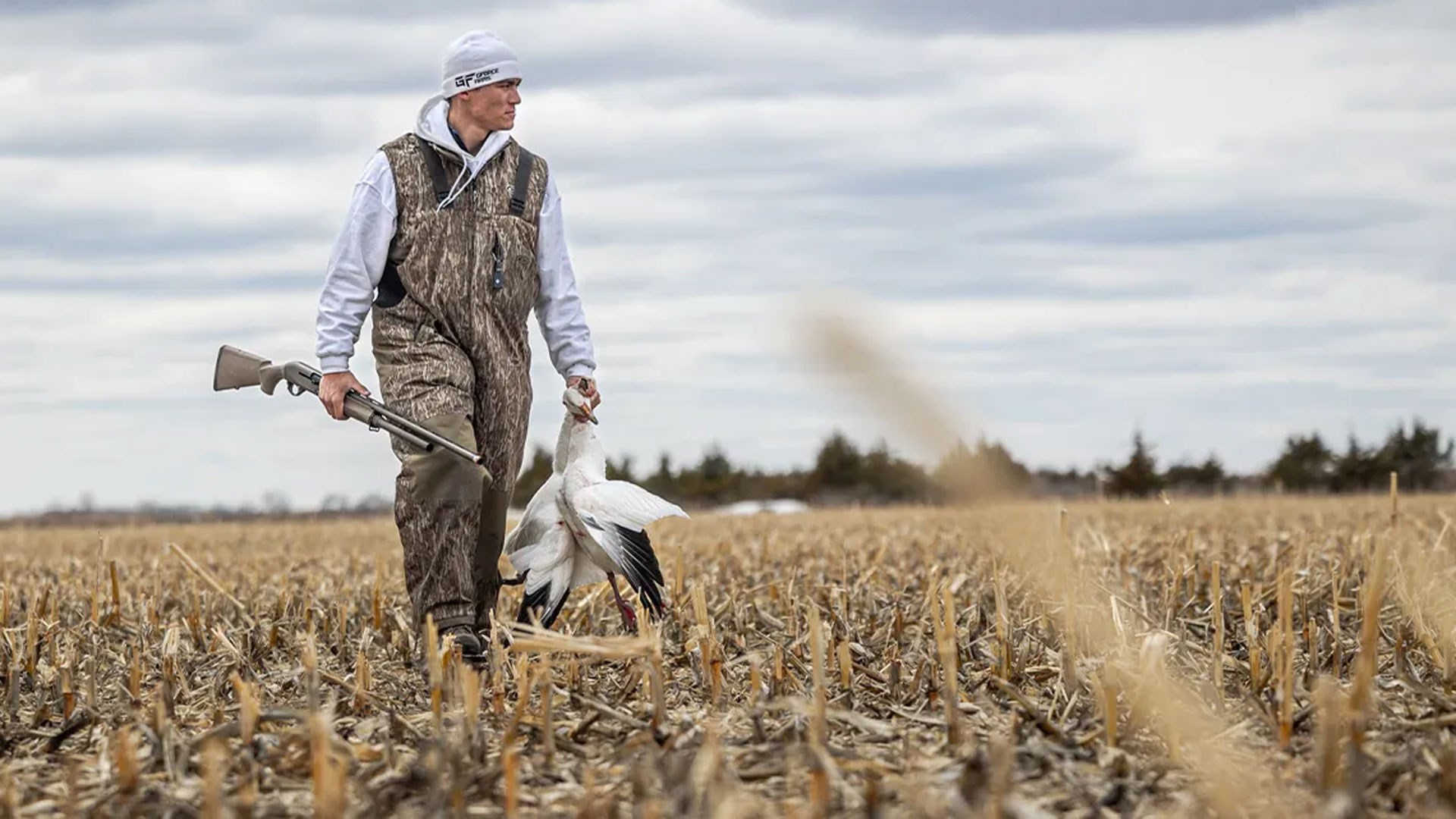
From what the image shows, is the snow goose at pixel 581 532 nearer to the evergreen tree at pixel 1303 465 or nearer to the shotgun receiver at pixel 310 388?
the shotgun receiver at pixel 310 388

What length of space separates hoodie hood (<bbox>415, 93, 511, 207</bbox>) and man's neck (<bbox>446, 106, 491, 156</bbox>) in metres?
0.02

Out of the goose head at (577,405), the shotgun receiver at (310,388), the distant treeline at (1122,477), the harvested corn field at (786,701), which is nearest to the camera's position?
the harvested corn field at (786,701)

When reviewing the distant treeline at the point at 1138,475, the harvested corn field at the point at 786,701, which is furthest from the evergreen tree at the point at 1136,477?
the harvested corn field at the point at 786,701

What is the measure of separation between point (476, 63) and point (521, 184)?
0.48m

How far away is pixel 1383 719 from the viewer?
437cm

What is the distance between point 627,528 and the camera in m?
5.80

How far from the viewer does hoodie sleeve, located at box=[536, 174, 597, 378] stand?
245 inches

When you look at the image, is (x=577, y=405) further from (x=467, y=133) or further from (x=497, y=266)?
(x=467, y=133)

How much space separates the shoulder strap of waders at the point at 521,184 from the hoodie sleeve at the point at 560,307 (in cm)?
16

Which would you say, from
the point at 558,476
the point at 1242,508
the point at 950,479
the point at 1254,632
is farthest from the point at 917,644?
the point at 1242,508

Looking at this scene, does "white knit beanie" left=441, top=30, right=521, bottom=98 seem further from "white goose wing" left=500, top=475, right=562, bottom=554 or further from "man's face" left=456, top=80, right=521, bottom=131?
"white goose wing" left=500, top=475, right=562, bottom=554

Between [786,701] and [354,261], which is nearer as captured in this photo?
[786,701]

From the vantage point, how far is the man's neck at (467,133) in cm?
589

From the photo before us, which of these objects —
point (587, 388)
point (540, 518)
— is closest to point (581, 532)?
point (540, 518)
